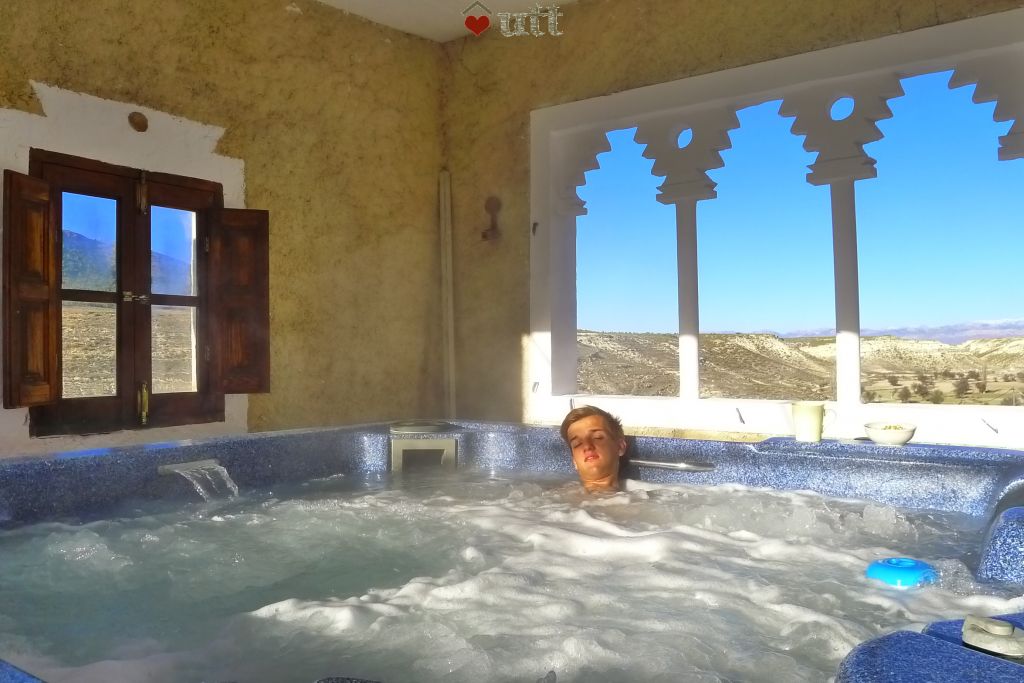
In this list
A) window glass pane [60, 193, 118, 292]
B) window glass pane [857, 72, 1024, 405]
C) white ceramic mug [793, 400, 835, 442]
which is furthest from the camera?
window glass pane [857, 72, 1024, 405]

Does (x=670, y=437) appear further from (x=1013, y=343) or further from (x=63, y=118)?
(x=1013, y=343)

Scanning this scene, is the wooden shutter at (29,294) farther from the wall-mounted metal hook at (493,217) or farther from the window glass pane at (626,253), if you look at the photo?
the window glass pane at (626,253)

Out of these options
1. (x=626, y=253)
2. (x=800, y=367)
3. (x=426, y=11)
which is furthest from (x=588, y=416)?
(x=626, y=253)

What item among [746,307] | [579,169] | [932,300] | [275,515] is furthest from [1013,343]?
[275,515]

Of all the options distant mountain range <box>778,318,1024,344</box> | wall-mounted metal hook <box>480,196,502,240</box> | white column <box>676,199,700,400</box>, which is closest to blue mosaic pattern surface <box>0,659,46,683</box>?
white column <box>676,199,700,400</box>

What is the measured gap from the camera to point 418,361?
5125 millimetres

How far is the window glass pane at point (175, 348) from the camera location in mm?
4133

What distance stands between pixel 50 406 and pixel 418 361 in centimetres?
224

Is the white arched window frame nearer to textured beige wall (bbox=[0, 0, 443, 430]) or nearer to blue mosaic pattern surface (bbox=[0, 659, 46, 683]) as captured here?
textured beige wall (bbox=[0, 0, 443, 430])

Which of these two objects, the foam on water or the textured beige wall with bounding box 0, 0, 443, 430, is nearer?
the foam on water

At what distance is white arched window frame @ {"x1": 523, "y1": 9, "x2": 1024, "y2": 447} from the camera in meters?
3.42

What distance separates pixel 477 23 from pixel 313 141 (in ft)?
4.29

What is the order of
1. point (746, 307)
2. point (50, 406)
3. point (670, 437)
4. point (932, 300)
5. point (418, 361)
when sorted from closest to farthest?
point (670, 437)
point (50, 406)
point (418, 361)
point (932, 300)
point (746, 307)

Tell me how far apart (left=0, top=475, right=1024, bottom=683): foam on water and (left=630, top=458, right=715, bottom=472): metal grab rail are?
0.20 meters
